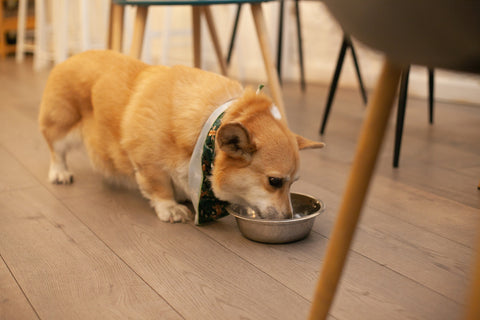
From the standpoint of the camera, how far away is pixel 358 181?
2.61 ft

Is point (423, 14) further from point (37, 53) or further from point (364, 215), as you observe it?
point (37, 53)

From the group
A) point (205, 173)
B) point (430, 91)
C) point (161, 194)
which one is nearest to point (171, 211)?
point (161, 194)

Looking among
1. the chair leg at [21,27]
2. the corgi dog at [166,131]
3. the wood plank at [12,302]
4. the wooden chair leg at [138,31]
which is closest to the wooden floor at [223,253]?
the wood plank at [12,302]

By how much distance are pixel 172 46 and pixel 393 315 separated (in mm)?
4851

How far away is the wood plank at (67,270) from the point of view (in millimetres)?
1094

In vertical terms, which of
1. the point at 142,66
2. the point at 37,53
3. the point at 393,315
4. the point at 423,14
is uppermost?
the point at 423,14

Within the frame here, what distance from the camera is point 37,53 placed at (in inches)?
209

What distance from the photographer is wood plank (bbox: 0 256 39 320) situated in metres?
1.06

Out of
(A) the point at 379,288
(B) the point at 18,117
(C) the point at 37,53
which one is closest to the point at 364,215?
(A) the point at 379,288

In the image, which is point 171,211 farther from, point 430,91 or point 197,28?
point 430,91

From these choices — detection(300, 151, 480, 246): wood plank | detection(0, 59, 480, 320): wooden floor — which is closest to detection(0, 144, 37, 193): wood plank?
detection(0, 59, 480, 320): wooden floor

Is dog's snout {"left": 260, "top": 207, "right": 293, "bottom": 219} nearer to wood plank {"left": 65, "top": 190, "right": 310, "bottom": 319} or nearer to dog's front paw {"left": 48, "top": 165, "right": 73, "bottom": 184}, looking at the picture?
wood plank {"left": 65, "top": 190, "right": 310, "bottom": 319}

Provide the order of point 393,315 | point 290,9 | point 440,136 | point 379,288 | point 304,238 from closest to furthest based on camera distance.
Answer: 1. point 393,315
2. point 379,288
3. point 304,238
4. point 440,136
5. point 290,9

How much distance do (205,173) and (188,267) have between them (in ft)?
1.06
